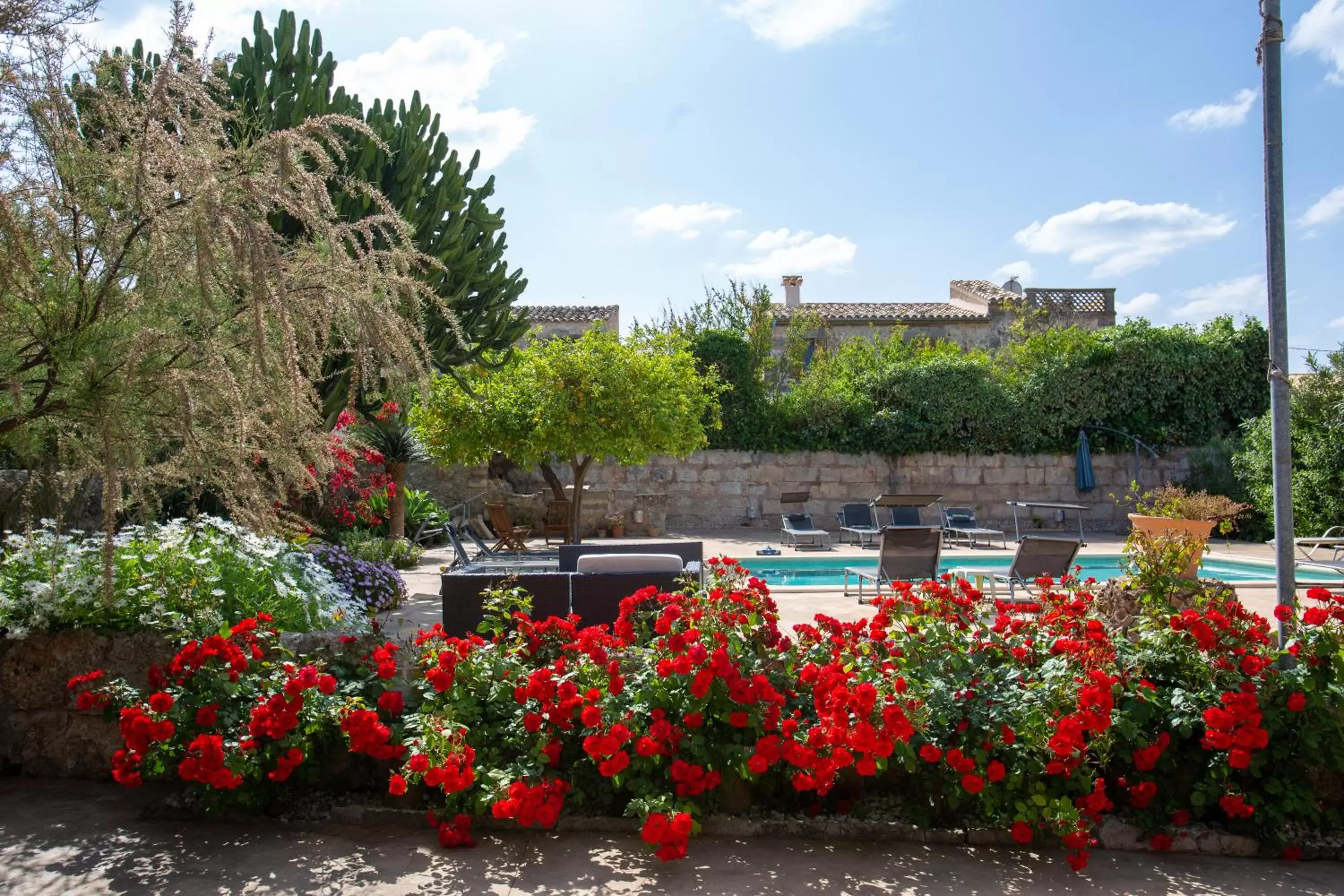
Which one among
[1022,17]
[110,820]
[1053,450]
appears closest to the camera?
[110,820]

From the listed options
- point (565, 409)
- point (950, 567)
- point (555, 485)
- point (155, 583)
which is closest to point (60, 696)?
point (155, 583)

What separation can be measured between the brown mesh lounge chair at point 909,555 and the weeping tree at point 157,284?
5303mm

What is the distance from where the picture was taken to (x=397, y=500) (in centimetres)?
1184

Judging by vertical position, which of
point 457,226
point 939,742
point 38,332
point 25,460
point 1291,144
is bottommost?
point 939,742

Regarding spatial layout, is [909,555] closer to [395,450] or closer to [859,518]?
[395,450]

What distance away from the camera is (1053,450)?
60.4 ft

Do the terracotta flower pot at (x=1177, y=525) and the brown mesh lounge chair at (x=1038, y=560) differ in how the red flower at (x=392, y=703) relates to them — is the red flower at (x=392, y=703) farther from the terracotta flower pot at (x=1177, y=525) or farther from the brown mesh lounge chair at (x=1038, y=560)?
the terracotta flower pot at (x=1177, y=525)

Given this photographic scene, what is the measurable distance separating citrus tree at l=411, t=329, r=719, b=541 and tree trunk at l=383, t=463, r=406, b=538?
468mm

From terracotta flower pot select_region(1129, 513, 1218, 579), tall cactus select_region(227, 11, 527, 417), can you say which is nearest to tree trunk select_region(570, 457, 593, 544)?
tall cactus select_region(227, 11, 527, 417)

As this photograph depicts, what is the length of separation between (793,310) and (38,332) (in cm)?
2254

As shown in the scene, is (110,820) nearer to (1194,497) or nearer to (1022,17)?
(1022,17)

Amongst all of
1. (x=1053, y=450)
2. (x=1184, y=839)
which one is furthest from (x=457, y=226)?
(x=1053, y=450)

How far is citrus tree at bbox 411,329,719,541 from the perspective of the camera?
11531 mm

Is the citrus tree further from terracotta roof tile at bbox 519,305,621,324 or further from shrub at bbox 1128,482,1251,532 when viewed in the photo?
terracotta roof tile at bbox 519,305,621,324
